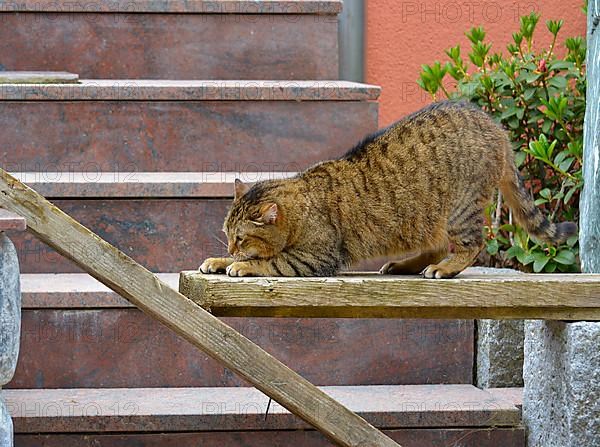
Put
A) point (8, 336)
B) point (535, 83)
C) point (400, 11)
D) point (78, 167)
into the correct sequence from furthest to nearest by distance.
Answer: point (400, 11) → point (535, 83) → point (78, 167) → point (8, 336)

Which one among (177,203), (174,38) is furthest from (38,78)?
(177,203)

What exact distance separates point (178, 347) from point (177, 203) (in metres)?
0.58

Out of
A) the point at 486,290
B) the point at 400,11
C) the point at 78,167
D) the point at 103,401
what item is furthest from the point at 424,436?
the point at 400,11

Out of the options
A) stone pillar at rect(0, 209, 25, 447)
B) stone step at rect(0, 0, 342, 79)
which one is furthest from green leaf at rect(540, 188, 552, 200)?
stone pillar at rect(0, 209, 25, 447)

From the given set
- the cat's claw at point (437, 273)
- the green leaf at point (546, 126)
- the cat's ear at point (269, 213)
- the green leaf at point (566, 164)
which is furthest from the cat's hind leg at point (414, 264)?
the green leaf at point (546, 126)

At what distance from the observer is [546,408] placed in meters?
3.45

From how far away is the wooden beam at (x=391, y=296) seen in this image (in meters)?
2.88

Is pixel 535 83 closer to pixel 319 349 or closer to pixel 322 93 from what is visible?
pixel 322 93

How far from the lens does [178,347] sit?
375cm

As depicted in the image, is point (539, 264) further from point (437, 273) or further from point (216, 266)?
point (216, 266)

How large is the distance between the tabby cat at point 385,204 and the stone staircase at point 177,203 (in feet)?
2.07

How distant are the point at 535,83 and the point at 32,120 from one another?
2148mm

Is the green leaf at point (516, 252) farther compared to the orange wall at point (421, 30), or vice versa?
the orange wall at point (421, 30)

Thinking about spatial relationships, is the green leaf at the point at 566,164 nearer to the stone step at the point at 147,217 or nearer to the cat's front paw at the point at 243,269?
the stone step at the point at 147,217
